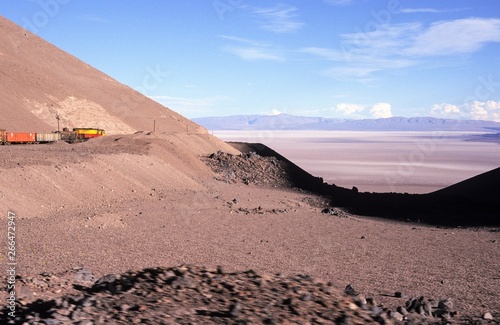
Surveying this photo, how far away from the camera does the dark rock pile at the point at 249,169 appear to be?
125 ft

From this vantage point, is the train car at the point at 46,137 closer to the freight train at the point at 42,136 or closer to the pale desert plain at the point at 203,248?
the freight train at the point at 42,136

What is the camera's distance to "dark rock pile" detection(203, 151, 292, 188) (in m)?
38.2

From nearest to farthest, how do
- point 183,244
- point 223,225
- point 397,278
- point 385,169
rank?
point 397,278
point 183,244
point 223,225
point 385,169

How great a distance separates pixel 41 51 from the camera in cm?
9269

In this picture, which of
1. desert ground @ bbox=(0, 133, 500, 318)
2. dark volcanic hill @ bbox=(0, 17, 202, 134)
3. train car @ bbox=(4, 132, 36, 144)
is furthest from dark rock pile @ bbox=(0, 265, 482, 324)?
dark volcanic hill @ bbox=(0, 17, 202, 134)

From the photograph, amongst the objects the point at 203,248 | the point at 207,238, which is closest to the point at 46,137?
the point at 207,238

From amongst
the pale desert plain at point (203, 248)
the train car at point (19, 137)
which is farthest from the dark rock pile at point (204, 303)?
the train car at point (19, 137)

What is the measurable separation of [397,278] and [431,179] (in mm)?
55705

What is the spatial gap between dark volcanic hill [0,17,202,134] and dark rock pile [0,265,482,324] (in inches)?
2125

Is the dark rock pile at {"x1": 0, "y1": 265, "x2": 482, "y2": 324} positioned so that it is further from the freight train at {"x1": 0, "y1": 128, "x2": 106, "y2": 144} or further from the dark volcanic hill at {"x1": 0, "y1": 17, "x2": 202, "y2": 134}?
the dark volcanic hill at {"x1": 0, "y1": 17, "x2": 202, "y2": 134}

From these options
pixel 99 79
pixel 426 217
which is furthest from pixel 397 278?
pixel 99 79

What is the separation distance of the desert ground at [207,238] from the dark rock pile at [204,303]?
1.49 meters

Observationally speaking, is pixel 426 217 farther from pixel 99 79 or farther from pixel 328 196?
pixel 99 79

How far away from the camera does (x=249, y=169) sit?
40.0m
